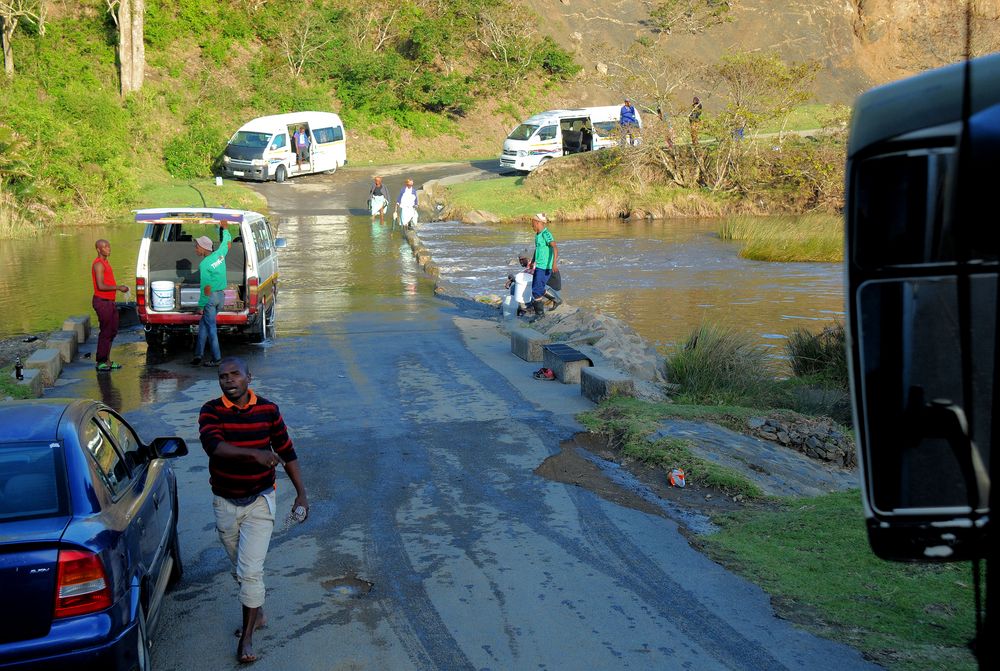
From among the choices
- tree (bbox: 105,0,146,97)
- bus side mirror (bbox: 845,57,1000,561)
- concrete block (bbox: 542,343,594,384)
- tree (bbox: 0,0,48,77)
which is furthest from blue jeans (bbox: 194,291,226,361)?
tree (bbox: 105,0,146,97)

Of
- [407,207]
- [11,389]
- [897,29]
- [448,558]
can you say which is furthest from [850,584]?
[897,29]

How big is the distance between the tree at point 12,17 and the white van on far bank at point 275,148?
914cm

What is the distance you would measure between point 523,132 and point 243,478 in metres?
37.9

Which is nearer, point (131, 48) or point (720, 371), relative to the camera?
point (720, 371)

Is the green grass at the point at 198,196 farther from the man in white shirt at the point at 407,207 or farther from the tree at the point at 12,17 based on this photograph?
the tree at the point at 12,17

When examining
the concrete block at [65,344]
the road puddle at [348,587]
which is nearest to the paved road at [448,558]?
the road puddle at [348,587]

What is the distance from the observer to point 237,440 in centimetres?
582

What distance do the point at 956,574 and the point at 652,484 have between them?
2.95 metres

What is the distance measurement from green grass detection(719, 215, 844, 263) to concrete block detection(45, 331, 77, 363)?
1866cm

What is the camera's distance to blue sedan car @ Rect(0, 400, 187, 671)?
4.61 meters

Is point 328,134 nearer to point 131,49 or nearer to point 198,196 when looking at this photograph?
point 198,196

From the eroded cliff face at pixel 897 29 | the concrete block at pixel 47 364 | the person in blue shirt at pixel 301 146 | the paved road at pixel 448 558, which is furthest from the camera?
the eroded cliff face at pixel 897 29

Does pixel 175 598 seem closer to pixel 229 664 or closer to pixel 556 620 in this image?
pixel 229 664

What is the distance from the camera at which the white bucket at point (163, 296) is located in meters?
15.4
